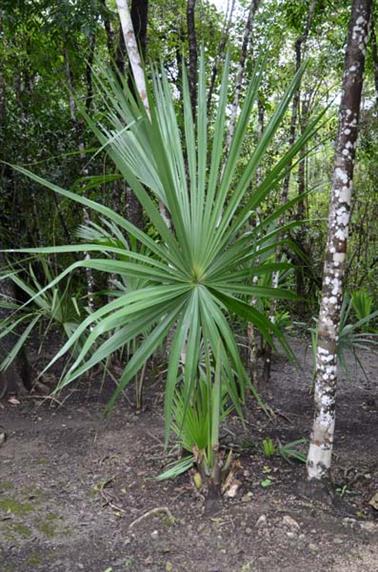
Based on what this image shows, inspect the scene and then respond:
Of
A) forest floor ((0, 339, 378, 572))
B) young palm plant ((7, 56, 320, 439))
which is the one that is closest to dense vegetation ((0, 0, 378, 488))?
young palm plant ((7, 56, 320, 439))

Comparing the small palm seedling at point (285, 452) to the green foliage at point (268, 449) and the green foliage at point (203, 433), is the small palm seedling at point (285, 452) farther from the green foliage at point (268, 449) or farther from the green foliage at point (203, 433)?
the green foliage at point (203, 433)

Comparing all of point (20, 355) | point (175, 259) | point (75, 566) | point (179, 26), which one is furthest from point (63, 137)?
point (75, 566)

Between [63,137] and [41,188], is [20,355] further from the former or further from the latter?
[63,137]

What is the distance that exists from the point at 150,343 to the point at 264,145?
100 centimetres

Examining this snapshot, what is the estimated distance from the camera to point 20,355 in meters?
4.82

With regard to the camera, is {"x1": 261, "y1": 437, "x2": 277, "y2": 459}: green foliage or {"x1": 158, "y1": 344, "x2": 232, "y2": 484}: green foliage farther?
{"x1": 261, "y1": 437, "x2": 277, "y2": 459}: green foliage

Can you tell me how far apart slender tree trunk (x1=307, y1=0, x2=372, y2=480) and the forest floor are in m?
0.32

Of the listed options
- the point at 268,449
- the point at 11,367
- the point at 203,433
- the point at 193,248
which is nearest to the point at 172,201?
the point at 193,248

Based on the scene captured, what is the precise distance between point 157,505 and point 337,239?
177cm

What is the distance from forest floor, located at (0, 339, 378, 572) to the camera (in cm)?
254

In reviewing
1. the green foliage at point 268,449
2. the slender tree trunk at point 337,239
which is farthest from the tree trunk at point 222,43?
the green foliage at point 268,449

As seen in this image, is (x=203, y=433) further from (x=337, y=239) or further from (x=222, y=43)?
(x=222, y=43)

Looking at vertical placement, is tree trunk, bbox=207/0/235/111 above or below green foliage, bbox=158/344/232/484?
above

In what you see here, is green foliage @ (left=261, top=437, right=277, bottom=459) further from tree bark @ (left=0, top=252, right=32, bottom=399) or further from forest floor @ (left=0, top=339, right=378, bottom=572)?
tree bark @ (left=0, top=252, right=32, bottom=399)
